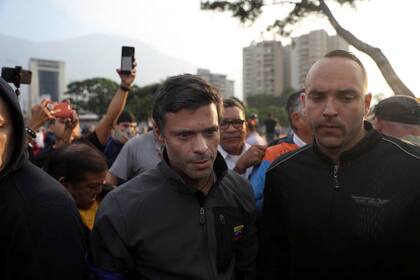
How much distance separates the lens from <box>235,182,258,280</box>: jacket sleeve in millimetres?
2105

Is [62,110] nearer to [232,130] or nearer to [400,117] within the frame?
[232,130]

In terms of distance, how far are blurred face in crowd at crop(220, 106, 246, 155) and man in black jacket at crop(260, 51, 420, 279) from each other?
190 centimetres

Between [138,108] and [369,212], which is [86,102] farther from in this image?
[369,212]

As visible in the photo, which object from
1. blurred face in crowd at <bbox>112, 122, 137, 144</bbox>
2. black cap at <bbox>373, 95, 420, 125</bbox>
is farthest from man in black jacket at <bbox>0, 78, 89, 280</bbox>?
blurred face in crowd at <bbox>112, 122, 137, 144</bbox>

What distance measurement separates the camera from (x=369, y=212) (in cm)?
187

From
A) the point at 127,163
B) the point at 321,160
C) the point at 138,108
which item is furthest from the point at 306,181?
the point at 138,108

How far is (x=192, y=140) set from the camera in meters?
1.93

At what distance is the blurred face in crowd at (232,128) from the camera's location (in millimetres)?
4027

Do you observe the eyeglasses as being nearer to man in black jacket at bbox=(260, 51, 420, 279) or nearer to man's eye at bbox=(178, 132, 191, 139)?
man in black jacket at bbox=(260, 51, 420, 279)

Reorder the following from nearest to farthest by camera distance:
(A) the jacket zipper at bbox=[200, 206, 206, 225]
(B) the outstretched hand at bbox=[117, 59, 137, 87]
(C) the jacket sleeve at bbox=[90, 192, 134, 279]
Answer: (C) the jacket sleeve at bbox=[90, 192, 134, 279]
(A) the jacket zipper at bbox=[200, 206, 206, 225]
(B) the outstretched hand at bbox=[117, 59, 137, 87]

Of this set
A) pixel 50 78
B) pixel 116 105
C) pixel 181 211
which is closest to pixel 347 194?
pixel 181 211

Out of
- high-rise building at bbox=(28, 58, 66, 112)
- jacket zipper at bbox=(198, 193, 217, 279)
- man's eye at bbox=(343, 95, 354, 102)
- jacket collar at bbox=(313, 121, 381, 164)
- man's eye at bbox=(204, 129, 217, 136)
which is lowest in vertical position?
jacket zipper at bbox=(198, 193, 217, 279)

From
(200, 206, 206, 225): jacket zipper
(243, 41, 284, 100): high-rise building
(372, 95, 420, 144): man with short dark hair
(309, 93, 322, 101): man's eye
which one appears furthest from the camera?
(243, 41, 284, 100): high-rise building

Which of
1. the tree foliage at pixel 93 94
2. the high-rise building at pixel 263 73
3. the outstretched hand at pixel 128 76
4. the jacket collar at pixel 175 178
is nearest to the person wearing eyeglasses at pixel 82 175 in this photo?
the jacket collar at pixel 175 178
